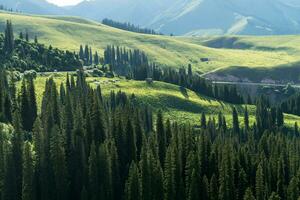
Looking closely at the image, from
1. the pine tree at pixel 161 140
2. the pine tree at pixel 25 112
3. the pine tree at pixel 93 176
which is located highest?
the pine tree at pixel 25 112

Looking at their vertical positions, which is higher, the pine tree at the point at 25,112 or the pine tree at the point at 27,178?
the pine tree at the point at 25,112

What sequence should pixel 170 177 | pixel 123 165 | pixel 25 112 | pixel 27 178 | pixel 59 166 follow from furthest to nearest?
1. pixel 25 112
2. pixel 123 165
3. pixel 59 166
4. pixel 27 178
5. pixel 170 177

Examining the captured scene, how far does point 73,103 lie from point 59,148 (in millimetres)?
38311

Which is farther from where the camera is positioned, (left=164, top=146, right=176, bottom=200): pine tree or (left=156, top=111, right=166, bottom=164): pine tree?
(left=156, top=111, right=166, bottom=164): pine tree

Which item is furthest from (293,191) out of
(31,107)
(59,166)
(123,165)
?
(31,107)

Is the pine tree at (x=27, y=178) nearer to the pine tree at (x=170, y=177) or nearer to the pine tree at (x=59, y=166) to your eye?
the pine tree at (x=59, y=166)

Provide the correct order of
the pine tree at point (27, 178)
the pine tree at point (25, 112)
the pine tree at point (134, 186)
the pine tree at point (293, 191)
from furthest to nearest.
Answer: the pine tree at point (25, 112) → the pine tree at point (27, 178) → the pine tree at point (134, 186) → the pine tree at point (293, 191)

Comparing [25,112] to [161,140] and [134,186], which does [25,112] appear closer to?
[161,140]

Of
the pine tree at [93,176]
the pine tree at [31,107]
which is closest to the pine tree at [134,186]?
the pine tree at [93,176]

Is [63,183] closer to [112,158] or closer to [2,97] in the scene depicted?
[112,158]

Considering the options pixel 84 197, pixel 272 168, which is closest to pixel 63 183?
pixel 84 197

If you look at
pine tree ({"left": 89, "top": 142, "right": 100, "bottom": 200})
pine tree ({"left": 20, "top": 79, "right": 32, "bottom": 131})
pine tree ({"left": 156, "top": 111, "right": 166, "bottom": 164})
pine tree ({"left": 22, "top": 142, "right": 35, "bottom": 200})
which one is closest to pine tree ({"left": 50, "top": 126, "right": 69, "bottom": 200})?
pine tree ({"left": 22, "top": 142, "right": 35, "bottom": 200})

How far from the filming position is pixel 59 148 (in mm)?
128750

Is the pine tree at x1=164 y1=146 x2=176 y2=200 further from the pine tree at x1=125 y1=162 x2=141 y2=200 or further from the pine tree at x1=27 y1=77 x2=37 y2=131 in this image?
the pine tree at x1=27 y1=77 x2=37 y2=131
